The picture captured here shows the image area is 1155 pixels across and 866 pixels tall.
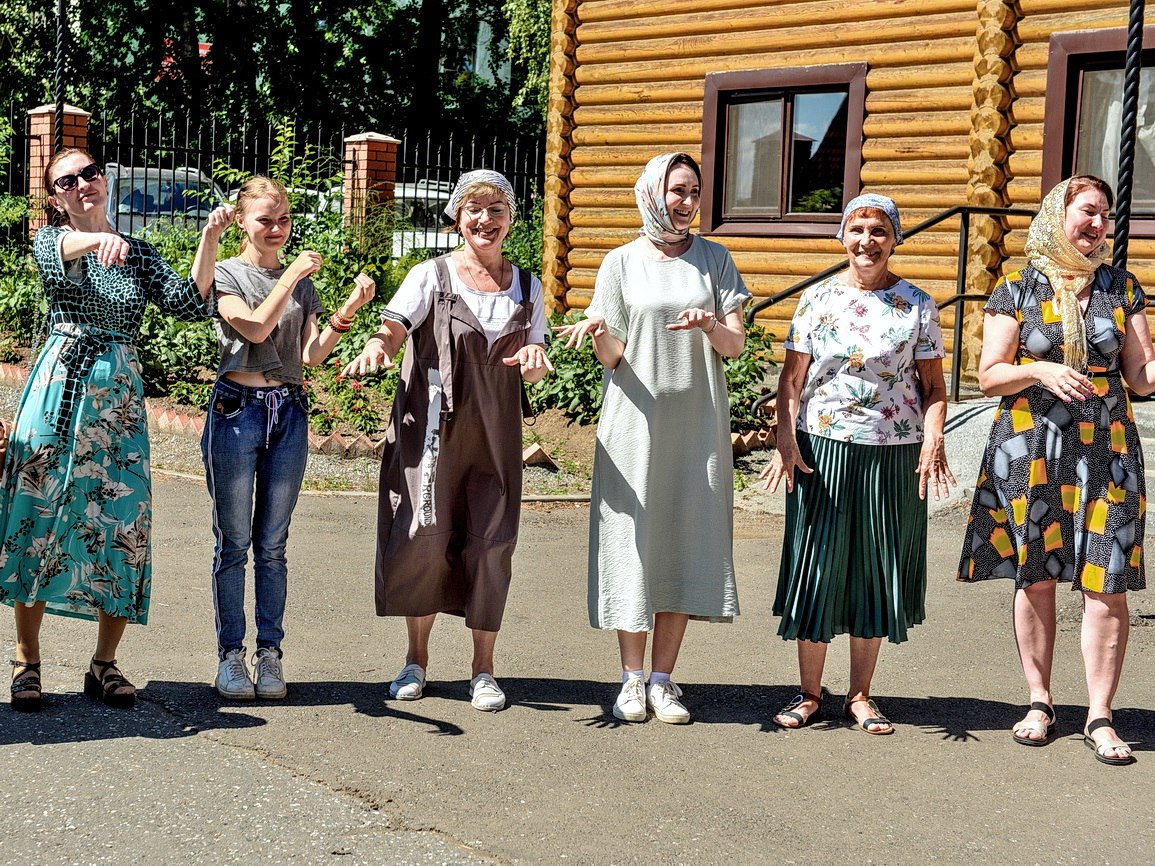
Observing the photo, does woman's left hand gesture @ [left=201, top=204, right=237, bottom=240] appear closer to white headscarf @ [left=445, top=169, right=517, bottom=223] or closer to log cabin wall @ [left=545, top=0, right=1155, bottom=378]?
white headscarf @ [left=445, top=169, right=517, bottom=223]

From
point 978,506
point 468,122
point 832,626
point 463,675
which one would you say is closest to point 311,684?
point 463,675

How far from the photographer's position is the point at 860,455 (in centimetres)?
493

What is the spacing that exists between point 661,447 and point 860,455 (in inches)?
27.0

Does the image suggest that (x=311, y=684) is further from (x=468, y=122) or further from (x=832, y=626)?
(x=468, y=122)

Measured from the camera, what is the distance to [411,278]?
502 centimetres

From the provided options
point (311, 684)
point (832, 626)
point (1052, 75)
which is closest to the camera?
point (832, 626)

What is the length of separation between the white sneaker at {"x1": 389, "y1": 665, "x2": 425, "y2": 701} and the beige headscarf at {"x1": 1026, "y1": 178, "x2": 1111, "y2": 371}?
98.0 inches

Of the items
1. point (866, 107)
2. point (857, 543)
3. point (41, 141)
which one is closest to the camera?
point (857, 543)

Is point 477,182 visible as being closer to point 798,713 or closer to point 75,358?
point 75,358

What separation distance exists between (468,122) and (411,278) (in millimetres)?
28420

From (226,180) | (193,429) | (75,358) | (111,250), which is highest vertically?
(226,180)

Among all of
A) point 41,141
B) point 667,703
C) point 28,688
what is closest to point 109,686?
point 28,688

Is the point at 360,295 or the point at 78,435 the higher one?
the point at 360,295

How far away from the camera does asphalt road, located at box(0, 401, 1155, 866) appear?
3.81 metres
